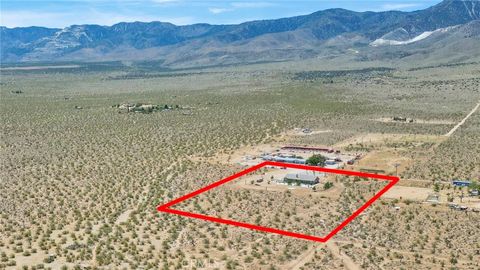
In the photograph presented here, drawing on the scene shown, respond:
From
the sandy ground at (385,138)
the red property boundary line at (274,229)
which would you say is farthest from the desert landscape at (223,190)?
the red property boundary line at (274,229)

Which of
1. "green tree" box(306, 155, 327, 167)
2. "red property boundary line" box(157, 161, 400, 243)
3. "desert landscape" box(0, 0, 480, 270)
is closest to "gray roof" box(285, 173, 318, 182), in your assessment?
"desert landscape" box(0, 0, 480, 270)

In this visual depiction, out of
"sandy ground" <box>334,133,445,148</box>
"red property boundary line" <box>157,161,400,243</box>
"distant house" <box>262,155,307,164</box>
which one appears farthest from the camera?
"sandy ground" <box>334,133,445,148</box>

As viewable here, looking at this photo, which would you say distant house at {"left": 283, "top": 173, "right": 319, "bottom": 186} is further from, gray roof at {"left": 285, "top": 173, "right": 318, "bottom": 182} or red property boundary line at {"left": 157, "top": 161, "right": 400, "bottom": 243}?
red property boundary line at {"left": 157, "top": 161, "right": 400, "bottom": 243}

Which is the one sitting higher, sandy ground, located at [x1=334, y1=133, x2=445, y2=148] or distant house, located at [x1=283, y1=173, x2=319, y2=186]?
sandy ground, located at [x1=334, y1=133, x2=445, y2=148]

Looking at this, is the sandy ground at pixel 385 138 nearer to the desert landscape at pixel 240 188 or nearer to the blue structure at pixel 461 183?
the desert landscape at pixel 240 188

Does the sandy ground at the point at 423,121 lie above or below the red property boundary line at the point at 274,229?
above

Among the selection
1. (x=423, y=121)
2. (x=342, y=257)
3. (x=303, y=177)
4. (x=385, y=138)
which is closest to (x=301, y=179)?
(x=303, y=177)

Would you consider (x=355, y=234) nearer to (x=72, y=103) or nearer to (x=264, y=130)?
(x=264, y=130)

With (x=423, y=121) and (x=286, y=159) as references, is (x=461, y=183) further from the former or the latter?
(x=423, y=121)

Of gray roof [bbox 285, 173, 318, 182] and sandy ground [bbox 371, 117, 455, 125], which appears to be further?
sandy ground [bbox 371, 117, 455, 125]
